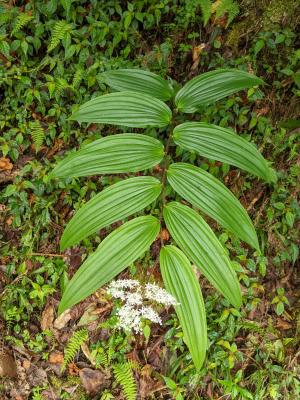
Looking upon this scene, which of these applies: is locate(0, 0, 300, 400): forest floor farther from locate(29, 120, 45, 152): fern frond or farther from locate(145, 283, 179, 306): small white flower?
locate(145, 283, 179, 306): small white flower

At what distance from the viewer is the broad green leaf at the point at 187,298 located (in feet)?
6.30

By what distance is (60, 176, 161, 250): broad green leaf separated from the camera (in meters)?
2.06

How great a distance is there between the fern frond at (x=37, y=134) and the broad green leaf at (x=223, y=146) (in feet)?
4.39

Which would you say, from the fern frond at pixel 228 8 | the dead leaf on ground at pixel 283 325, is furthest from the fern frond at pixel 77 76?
the dead leaf on ground at pixel 283 325

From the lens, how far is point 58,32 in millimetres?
3109

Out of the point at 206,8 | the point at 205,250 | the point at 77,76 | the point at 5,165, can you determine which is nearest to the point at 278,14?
the point at 206,8

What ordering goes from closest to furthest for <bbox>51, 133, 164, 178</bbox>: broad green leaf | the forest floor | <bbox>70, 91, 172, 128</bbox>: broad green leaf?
<bbox>51, 133, 164, 178</bbox>: broad green leaf → <bbox>70, 91, 172, 128</bbox>: broad green leaf → the forest floor

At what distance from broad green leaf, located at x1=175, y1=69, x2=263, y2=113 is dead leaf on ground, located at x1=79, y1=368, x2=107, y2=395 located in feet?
6.36

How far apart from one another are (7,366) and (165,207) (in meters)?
1.89

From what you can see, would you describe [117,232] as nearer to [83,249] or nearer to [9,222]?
[83,249]

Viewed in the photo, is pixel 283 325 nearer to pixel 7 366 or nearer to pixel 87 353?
pixel 87 353

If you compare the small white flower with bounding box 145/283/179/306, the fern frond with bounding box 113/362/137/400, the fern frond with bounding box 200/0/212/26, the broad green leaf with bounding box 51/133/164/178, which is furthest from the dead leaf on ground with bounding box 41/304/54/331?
the fern frond with bounding box 200/0/212/26

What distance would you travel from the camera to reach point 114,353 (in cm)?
305

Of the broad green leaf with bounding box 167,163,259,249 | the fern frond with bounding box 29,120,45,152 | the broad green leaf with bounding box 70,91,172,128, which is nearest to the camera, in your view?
the broad green leaf with bounding box 167,163,259,249
